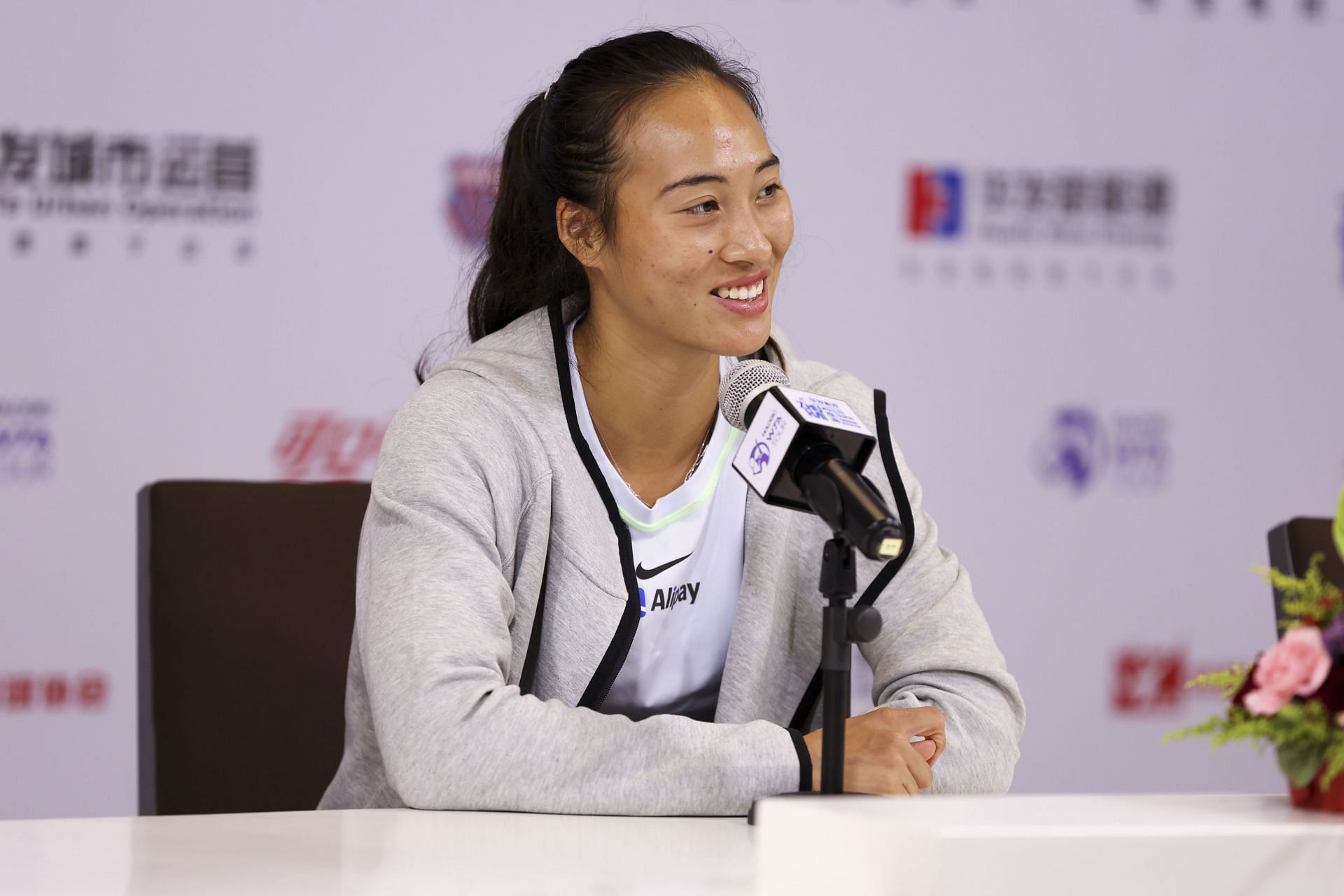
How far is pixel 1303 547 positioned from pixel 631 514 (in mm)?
728

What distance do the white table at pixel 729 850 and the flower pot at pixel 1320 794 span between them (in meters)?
0.02

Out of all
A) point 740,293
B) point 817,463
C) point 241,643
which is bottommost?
point 241,643

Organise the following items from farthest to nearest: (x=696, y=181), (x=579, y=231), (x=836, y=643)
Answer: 1. (x=579, y=231)
2. (x=696, y=181)
3. (x=836, y=643)

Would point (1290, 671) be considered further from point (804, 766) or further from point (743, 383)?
point (743, 383)

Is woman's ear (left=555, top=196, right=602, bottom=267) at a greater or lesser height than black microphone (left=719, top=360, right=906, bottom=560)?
greater

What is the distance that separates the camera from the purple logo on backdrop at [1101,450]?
8.90 feet

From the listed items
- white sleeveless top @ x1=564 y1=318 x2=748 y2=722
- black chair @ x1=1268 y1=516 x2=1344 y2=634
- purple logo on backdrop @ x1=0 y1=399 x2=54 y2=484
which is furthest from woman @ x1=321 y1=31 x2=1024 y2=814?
purple logo on backdrop @ x1=0 y1=399 x2=54 y2=484

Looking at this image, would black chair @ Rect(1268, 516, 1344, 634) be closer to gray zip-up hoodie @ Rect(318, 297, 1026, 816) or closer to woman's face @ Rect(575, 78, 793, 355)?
gray zip-up hoodie @ Rect(318, 297, 1026, 816)

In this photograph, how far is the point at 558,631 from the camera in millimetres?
1539

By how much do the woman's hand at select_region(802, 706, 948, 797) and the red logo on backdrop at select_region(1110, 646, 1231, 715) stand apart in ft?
4.83

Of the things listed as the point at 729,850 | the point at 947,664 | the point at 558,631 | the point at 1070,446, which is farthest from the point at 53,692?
the point at 1070,446

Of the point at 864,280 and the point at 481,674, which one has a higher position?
the point at 864,280

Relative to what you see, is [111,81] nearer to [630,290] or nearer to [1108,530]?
[630,290]

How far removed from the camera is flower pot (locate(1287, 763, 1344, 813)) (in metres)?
0.92
